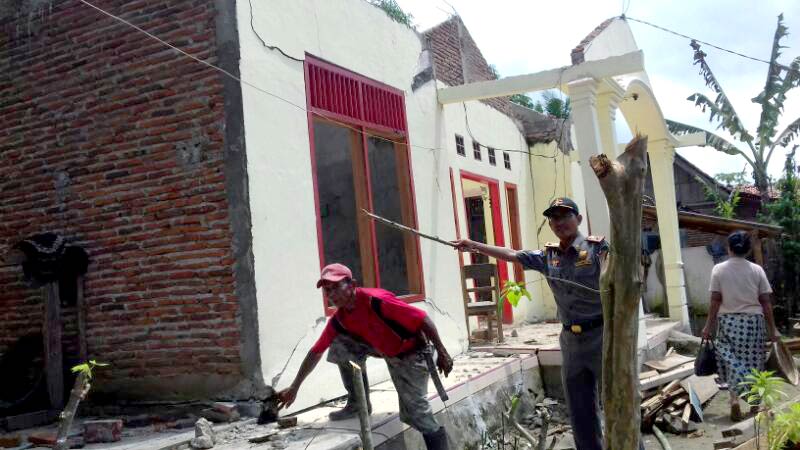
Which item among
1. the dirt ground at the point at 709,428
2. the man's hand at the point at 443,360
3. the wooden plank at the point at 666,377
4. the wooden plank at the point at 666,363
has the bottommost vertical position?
the dirt ground at the point at 709,428

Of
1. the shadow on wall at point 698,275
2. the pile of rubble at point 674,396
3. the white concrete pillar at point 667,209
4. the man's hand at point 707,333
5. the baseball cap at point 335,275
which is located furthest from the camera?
the shadow on wall at point 698,275

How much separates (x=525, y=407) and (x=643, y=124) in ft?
19.5

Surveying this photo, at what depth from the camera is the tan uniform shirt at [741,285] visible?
5957 millimetres

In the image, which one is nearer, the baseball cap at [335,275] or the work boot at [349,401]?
the baseball cap at [335,275]

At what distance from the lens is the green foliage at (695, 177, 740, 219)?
1914 cm

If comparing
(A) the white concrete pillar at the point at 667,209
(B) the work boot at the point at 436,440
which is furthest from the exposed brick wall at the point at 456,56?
(B) the work boot at the point at 436,440

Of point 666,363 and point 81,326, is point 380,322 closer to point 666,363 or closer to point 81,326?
point 81,326

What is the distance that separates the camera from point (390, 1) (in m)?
8.09

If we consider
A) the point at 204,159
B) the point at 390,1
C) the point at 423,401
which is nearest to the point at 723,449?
the point at 423,401

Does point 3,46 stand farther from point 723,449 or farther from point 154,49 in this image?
point 723,449

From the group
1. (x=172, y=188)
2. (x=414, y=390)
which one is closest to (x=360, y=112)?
(x=172, y=188)

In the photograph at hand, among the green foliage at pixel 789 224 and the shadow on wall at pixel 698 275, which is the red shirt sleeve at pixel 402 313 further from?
the green foliage at pixel 789 224

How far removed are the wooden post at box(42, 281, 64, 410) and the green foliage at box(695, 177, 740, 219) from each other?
58.3 ft

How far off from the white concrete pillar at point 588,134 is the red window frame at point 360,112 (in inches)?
77.6
